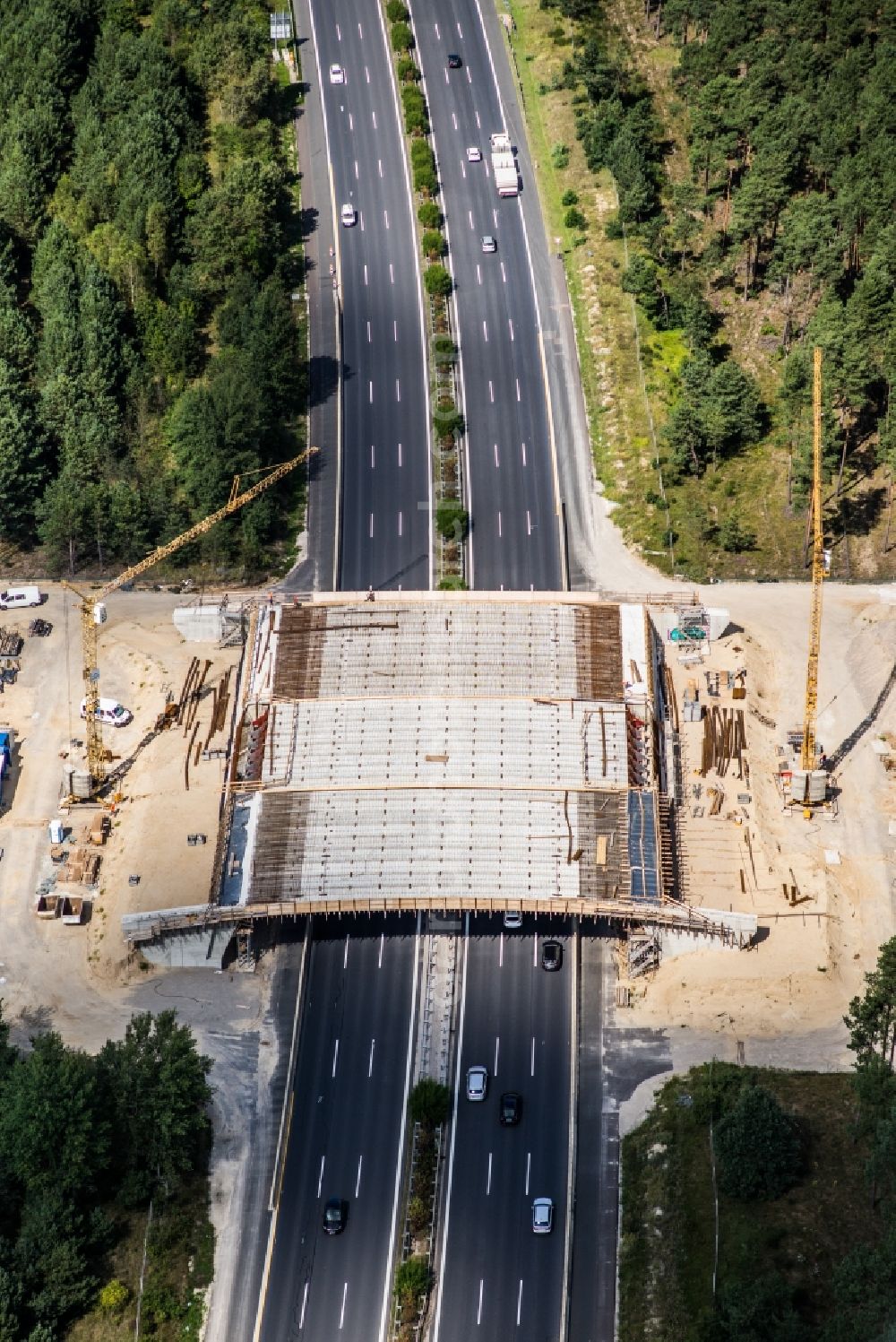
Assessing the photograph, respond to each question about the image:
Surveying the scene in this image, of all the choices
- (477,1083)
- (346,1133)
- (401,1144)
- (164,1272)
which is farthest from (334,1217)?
(477,1083)

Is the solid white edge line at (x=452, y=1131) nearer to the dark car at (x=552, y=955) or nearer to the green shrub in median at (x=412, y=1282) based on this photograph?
the green shrub in median at (x=412, y=1282)

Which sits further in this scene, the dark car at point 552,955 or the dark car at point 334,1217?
the dark car at point 552,955

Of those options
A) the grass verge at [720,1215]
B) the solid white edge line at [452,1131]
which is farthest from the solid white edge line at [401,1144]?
the grass verge at [720,1215]

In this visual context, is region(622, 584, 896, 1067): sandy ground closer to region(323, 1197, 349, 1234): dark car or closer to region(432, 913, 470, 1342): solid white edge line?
region(432, 913, 470, 1342): solid white edge line

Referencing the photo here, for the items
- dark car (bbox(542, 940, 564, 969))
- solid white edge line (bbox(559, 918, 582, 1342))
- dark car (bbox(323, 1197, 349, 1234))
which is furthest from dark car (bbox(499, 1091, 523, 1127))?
dark car (bbox(323, 1197, 349, 1234))

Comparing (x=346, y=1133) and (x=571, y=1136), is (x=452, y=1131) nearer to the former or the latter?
(x=346, y=1133)
